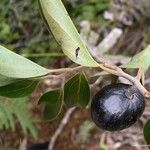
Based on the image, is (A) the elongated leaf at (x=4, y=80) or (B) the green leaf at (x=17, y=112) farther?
(B) the green leaf at (x=17, y=112)

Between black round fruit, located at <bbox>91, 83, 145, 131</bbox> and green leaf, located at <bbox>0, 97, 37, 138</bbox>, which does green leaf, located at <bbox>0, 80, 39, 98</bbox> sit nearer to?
black round fruit, located at <bbox>91, 83, 145, 131</bbox>

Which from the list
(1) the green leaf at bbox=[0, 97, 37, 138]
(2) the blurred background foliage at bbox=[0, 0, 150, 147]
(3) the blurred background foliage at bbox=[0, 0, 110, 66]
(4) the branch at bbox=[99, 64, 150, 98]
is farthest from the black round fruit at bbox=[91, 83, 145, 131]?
(3) the blurred background foliage at bbox=[0, 0, 110, 66]

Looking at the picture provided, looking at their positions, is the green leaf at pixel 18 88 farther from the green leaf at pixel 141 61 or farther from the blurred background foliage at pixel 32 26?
the blurred background foliage at pixel 32 26

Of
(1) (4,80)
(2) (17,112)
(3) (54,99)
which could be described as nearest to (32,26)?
(2) (17,112)

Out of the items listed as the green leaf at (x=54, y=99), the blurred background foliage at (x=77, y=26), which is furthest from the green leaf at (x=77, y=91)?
the blurred background foliage at (x=77, y=26)

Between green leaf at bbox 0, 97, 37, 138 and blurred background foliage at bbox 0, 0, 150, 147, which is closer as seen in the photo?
green leaf at bbox 0, 97, 37, 138

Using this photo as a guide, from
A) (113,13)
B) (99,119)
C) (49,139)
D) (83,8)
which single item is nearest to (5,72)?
(99,119)
